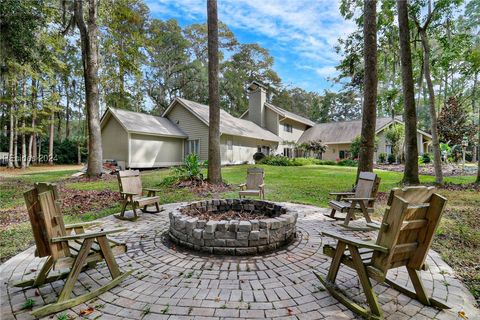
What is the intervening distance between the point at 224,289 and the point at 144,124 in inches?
687

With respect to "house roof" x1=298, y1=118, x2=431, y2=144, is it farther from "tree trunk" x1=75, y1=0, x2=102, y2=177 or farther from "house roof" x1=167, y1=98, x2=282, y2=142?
"tree trunk" x1=75, y1=0, x2=102, y2=177

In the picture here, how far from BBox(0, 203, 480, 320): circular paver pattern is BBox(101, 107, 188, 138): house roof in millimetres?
14242

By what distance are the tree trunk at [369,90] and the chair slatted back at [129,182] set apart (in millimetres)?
6052

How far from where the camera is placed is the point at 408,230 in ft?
7.43

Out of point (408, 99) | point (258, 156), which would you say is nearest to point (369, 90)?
point (408, 99)

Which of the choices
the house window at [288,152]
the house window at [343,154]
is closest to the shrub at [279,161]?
the house window at [288,152]

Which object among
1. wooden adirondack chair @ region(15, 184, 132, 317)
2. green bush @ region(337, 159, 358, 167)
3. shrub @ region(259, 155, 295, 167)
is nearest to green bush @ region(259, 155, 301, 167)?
shrub @ region(259, 155, 295, 167)

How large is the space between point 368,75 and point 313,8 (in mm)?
5337

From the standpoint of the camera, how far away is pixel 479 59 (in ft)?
28.8

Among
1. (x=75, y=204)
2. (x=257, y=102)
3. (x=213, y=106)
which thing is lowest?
(x=75, y=204)

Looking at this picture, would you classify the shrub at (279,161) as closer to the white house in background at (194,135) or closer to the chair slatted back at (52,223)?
the white house in background at (194,135)

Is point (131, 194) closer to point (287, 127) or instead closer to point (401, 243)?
point (401, 243)

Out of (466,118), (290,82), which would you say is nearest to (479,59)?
(466,118)

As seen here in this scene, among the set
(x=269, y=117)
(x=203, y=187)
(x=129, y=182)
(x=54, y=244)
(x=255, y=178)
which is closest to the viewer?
(x=54, y=244)
